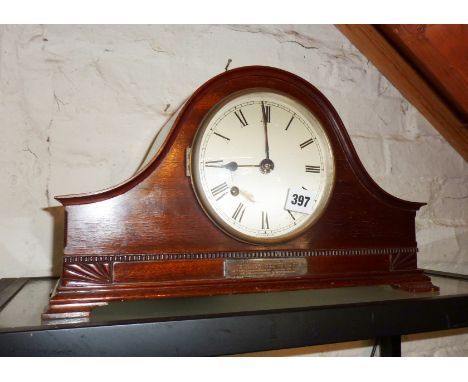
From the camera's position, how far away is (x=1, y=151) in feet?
3.20

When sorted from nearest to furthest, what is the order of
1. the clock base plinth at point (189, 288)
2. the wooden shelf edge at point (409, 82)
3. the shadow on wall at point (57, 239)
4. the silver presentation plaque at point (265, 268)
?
the clock base plinth at point (189, 288)
the silver presentation plaque at point (265, 268)
the shadow on wall at point (57, 239)
the wooden shelf edge at point (409, 82)

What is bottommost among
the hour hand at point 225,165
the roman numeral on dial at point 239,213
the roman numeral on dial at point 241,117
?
the roman numeral on dial at point 239,213

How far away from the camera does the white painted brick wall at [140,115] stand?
0.98m

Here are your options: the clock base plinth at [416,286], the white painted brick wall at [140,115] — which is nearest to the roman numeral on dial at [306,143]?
the clock base plinth at [416,286]

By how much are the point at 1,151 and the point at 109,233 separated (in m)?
Answer: 0.52

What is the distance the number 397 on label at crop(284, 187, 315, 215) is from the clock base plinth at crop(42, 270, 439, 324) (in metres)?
0.13

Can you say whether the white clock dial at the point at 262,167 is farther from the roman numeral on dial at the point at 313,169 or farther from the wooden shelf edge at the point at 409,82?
the wooden shelf edge at the point at 409,82

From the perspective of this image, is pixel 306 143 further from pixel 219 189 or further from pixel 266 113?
pixel 219 189

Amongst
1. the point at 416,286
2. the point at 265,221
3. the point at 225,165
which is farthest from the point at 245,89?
the point at 416,286

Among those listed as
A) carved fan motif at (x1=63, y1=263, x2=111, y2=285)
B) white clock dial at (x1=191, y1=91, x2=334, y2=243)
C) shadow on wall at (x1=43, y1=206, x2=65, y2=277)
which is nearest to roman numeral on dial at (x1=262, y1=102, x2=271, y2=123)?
white clock dial at (x1=191, y1=91, x2=334, y2=243)

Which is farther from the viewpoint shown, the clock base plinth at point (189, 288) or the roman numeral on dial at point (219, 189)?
the roman numeral on dial at point (219, 189)

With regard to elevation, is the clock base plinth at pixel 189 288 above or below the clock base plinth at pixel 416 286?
above

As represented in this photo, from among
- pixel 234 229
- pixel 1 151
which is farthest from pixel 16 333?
pixel 1 151

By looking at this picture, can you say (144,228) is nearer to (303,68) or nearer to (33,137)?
(33,137)
